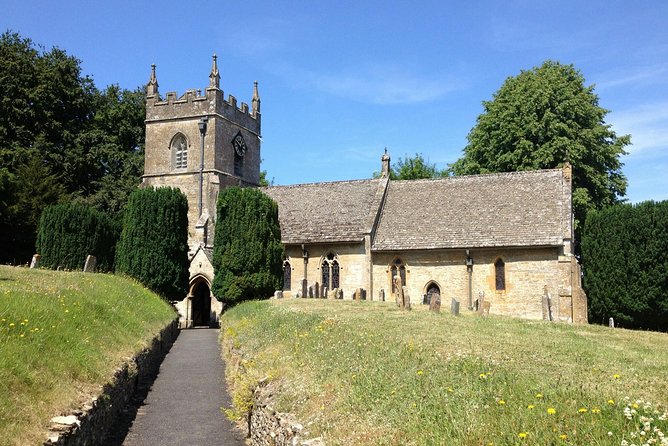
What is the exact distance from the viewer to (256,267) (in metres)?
29.4

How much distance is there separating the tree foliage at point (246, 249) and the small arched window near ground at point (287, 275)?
11.0 ft

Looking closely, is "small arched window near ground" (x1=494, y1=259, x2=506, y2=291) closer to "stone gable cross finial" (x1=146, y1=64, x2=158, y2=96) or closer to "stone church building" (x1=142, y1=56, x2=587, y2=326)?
"stone church building" (x1=142, y1=56, x2=587, y2=326)

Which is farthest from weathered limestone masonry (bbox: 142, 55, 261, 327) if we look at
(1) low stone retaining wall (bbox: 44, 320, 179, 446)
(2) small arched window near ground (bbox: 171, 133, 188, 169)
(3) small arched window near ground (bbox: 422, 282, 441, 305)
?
(1) low stone retaining wall (bbox: 44, 320, 179, 446)

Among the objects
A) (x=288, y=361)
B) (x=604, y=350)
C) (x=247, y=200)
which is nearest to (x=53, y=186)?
(x=247, y=200)

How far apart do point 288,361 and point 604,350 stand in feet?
20.2

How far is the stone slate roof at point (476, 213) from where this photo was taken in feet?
95.5

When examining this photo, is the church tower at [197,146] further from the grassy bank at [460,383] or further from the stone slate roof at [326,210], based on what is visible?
the grassy bank at [460,383]

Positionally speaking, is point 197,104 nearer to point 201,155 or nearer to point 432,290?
point 201,155

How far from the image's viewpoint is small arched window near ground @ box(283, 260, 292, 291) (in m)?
33.6

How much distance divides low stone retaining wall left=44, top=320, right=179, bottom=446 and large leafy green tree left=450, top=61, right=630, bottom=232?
27.1 metres

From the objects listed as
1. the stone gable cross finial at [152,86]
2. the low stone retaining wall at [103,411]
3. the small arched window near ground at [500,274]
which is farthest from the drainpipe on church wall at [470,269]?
the stone gable cross finial at [152,86]

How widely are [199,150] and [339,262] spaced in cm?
1308

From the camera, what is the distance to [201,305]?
37.1 meters

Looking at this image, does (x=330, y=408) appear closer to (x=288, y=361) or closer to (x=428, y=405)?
(x=428, y=405)
